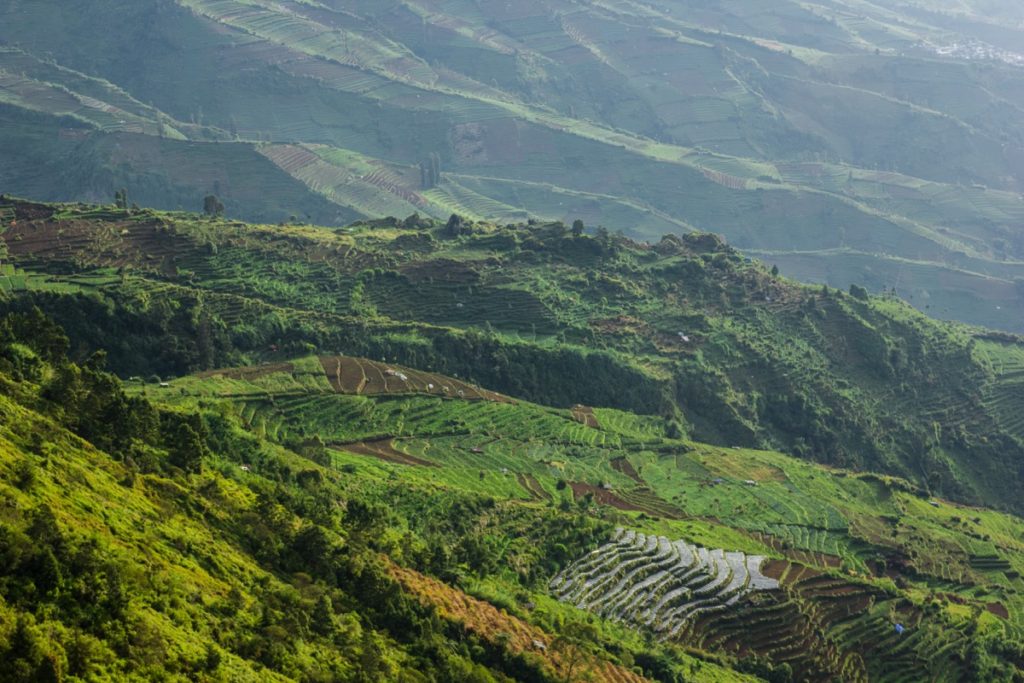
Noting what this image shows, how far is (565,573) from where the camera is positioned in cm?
7031

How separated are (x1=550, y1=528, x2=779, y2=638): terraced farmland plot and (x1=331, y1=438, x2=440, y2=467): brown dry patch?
18.0 m

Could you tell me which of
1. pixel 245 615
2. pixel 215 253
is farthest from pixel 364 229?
pixel 245 615

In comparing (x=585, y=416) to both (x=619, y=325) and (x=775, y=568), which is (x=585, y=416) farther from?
(x=775, y=568)

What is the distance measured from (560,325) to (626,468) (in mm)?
29325

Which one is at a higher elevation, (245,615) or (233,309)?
(245,615)

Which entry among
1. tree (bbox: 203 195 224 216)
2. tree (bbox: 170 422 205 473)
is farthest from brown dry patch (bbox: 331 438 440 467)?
tree (bbox: 203 195 224 216)

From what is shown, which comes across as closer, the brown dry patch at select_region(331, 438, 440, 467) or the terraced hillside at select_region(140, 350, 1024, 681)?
the terraced hillside at select_region(140, 350, 1024, 681)

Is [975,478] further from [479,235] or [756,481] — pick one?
[479,235]

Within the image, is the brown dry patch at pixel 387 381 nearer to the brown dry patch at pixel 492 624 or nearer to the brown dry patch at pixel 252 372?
the brown dry patch at pixel 252 372

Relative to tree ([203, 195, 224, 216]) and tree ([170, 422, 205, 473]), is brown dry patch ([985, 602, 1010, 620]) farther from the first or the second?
tree ([203, 195, 224, 216])

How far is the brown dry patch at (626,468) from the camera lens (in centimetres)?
9379

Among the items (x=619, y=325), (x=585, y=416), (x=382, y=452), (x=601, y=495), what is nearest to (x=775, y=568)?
(x=601, y=495)

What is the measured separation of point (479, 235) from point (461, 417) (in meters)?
48.7

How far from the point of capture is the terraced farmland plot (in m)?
68.4
